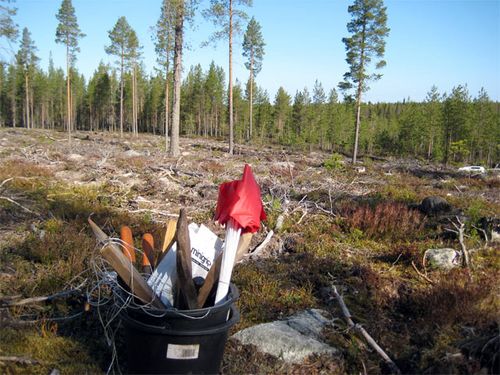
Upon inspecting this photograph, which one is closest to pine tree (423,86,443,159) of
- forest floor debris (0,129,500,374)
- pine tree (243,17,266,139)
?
pine tree (243,17,266,139)

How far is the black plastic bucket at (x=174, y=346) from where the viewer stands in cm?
256

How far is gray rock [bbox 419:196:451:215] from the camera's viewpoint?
8602 millimetres

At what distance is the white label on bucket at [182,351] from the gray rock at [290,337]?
0.92m

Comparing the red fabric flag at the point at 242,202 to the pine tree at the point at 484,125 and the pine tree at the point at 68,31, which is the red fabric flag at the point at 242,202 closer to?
the pine tree at the point at 68,31

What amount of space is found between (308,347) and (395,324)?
1.15 meters

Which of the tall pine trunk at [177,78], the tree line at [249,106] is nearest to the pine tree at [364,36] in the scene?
the tree line at [249,106]

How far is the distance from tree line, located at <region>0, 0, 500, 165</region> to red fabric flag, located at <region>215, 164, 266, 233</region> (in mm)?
21696

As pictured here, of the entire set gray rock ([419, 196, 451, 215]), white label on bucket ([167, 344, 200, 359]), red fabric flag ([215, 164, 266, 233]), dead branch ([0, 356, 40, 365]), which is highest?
red fabric flag ([215, 164, 266, 233])

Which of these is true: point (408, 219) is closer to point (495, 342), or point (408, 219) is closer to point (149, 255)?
point (495, 342)

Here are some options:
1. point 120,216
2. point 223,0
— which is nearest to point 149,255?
point 120,216

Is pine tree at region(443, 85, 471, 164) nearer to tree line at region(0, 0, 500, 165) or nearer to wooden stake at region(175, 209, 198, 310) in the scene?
tree line at region(0, 0, 500, 165)

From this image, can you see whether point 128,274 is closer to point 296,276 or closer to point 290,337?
point 290,337

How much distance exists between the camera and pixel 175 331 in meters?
2.54

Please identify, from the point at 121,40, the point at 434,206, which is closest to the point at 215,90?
the point at 121,40
